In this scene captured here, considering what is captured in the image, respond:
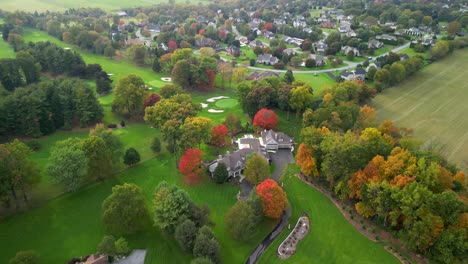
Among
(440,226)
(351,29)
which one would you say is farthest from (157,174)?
(351,29)

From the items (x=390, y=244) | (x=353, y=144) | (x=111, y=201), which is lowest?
(x=390, y=244)

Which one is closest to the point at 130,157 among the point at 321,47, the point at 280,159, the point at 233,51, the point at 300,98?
the point at 280,159

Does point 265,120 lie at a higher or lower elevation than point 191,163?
higher

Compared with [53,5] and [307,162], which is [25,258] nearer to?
[307,162]

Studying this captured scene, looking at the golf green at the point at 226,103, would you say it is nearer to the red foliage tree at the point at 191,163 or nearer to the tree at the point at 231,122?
the tree at the point at 231,122

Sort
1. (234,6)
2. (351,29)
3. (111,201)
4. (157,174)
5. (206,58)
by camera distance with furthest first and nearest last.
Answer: (234,6) → (351,29) → (206,58) → (157,174) → (111,201)

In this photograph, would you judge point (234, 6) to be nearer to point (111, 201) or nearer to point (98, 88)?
point (98, 88)
